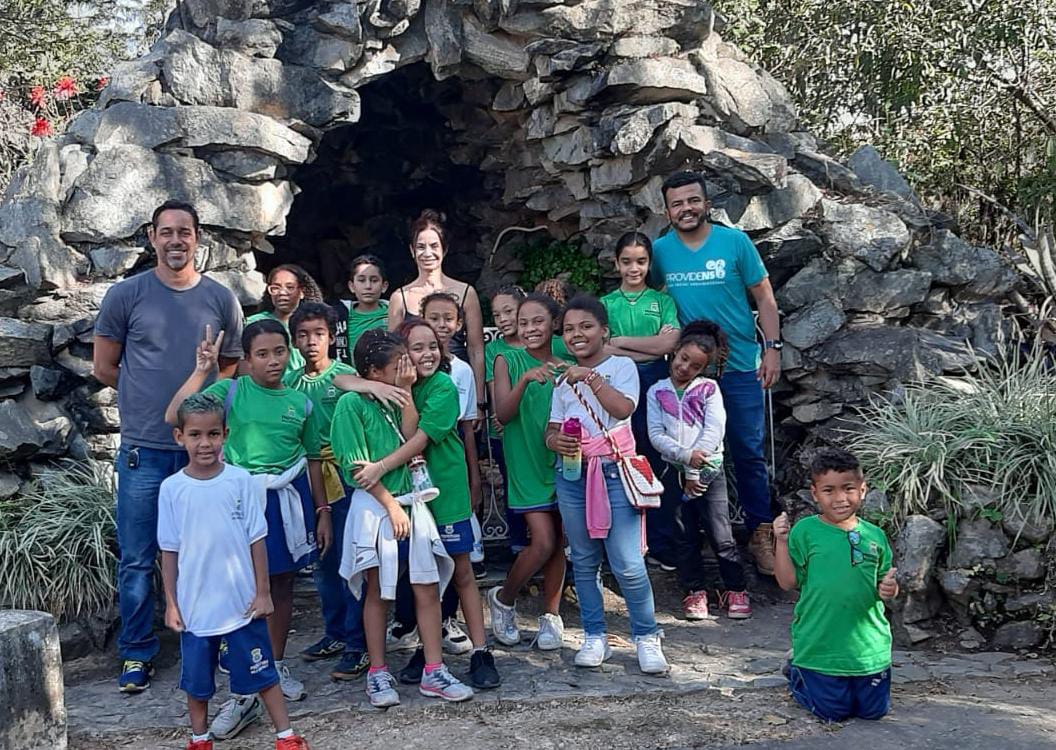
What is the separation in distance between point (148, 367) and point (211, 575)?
1089 millimetres

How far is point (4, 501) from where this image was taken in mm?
4789

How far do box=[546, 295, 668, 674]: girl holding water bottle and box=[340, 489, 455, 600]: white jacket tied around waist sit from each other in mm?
587

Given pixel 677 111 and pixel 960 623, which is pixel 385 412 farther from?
pixel 677 111

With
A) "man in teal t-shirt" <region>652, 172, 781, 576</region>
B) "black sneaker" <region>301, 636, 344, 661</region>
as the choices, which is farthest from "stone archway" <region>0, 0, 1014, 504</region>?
"black sneaker" <region>301, 636, 344, 661</region>

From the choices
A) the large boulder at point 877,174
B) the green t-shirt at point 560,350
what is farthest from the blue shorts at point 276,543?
the large boulder at point 877,174

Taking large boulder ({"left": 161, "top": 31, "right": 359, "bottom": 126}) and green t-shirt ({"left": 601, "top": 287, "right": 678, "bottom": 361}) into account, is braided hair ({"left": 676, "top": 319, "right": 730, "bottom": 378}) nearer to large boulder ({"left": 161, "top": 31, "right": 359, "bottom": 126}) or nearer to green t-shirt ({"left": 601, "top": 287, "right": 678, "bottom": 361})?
green t-shirt ({"left": 601, "top": 287, "right": 678, "bottom": 361})

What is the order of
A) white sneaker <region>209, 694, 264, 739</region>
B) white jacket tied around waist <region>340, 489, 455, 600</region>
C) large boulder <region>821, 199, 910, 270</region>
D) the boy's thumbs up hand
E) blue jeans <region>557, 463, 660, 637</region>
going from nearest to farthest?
the boy's thumbs up hand → white sneaker <region>209, 694, 264, 739</region> → white jacket tied around waist <region>340, 489, 455, 600</region> → blue jeans <region>557, 463, 660, 637</region> → large boulder <region>821, 199, 910, 270</region>

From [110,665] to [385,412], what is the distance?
182 centimetres

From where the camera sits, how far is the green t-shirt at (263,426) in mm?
3779

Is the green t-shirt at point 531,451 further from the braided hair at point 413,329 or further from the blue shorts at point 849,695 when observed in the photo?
the blue shorts at point 849,695

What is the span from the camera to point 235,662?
10.8 ft

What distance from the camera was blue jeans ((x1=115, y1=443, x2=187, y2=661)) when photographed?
4086 mm

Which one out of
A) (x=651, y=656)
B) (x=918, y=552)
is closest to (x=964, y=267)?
(x=918, y=552)

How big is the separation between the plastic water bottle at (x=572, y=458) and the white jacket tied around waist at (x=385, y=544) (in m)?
0.56
